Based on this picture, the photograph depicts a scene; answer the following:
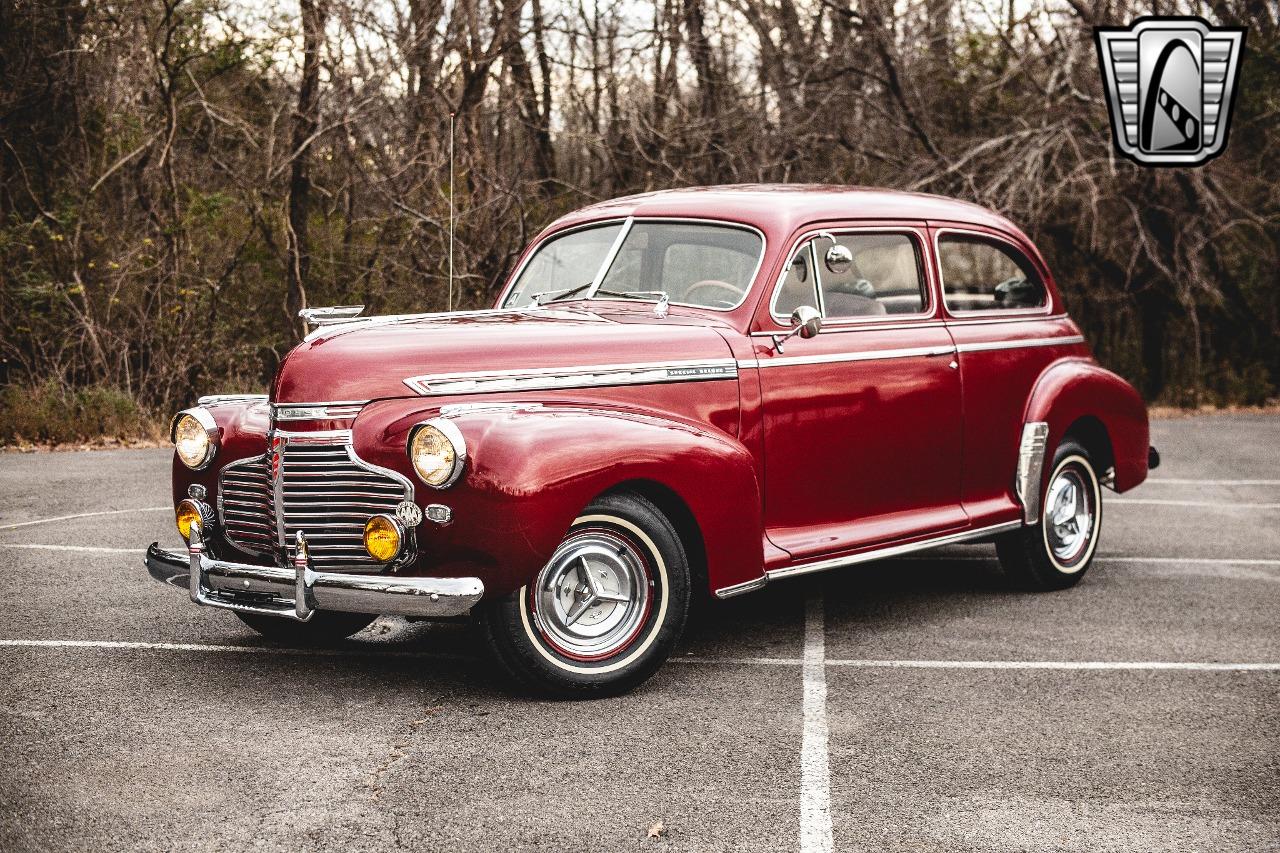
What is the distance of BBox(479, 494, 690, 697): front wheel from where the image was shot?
498 centimetres

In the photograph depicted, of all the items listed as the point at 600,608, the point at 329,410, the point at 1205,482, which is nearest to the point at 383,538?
the point at 329,410

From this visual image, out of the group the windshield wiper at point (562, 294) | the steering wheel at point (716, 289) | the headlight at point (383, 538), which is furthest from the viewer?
the windshield wiper at point (562, 294)

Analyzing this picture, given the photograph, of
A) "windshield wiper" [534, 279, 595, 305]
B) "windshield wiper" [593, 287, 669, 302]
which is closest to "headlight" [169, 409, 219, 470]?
"windshield wiper" [534, 279, 595, 305]

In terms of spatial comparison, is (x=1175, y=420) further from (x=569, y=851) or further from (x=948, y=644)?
(x=569, y=851)

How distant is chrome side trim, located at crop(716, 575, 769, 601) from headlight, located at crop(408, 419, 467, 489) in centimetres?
131

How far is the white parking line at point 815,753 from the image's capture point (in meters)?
3.84

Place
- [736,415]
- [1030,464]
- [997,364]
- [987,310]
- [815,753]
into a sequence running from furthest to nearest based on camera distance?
[987,310], [1030,464], [997,364], [736,415], [815,753]

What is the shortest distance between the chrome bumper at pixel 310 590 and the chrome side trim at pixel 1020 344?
10.6 ft

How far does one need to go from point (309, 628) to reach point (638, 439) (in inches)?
73.5

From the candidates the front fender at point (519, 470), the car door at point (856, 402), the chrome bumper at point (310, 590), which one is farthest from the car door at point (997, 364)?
the chrome bumper at point (310, 590)

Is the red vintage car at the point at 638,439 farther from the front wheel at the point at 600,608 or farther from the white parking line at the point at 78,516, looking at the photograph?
the white parking line at the point at 78,516

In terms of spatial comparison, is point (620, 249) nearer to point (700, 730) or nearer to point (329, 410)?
point (329, 410)

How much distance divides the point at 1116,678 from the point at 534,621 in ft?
7.79

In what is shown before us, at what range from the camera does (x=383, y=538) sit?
4.82 meters
